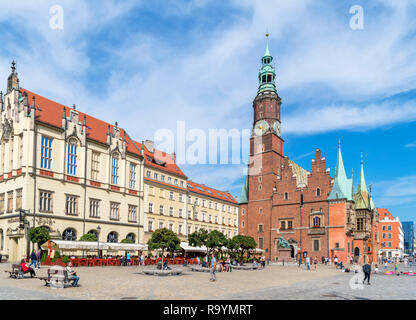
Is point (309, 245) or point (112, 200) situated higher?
point (112, 200)

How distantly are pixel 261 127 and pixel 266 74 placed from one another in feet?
42.1

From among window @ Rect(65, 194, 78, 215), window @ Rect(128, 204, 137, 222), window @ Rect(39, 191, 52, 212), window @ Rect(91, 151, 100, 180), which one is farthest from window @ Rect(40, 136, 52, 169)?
window @ Rect(128, 204, 137, 222)

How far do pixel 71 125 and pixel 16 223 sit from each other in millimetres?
13659

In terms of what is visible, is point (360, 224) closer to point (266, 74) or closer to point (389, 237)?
point (266, 74)

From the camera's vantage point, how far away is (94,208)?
5109cm

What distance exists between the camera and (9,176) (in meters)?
45.6

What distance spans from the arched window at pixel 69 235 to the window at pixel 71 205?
2203 mm

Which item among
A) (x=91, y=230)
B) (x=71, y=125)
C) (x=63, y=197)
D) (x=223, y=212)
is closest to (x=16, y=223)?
(x=63, y=197)

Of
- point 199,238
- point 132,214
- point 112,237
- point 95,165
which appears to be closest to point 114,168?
point 95,165

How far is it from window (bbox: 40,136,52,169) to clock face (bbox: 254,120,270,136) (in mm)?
46026

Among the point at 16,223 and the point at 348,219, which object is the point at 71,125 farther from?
the point at 348,219

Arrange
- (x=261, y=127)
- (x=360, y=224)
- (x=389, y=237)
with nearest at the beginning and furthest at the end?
(x=360, y=224) → (x=261, y=127) → (x=389, y=237)

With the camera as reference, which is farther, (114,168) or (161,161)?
(161,161)

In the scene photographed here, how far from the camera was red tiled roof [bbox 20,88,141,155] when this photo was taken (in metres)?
46.9
